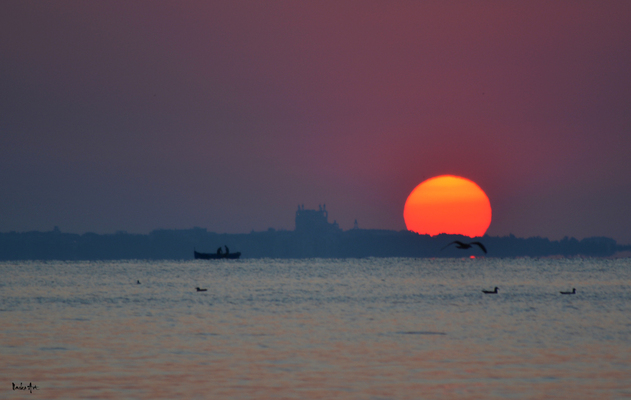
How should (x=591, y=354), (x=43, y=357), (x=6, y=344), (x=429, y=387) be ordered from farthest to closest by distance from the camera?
(x=6, y=344) < (x=591, y=354) < (x=43, y=357) < (x=429, y=387)

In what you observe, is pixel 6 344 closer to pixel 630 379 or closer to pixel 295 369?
pixel 295 369

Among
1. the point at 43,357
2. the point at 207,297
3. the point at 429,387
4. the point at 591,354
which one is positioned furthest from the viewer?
the point at 207,297

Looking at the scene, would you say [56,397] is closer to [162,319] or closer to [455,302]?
[162,319]

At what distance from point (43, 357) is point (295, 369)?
41.6 feet

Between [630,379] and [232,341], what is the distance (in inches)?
857

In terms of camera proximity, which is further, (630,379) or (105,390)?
(630,379)

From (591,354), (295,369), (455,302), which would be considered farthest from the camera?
(455,302)

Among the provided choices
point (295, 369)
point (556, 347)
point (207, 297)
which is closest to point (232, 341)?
point (295, 369)

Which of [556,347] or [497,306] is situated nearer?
[556,347]

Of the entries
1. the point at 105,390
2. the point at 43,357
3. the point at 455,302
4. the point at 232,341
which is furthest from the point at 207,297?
the point at 105,390

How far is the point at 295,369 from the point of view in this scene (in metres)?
33.3
